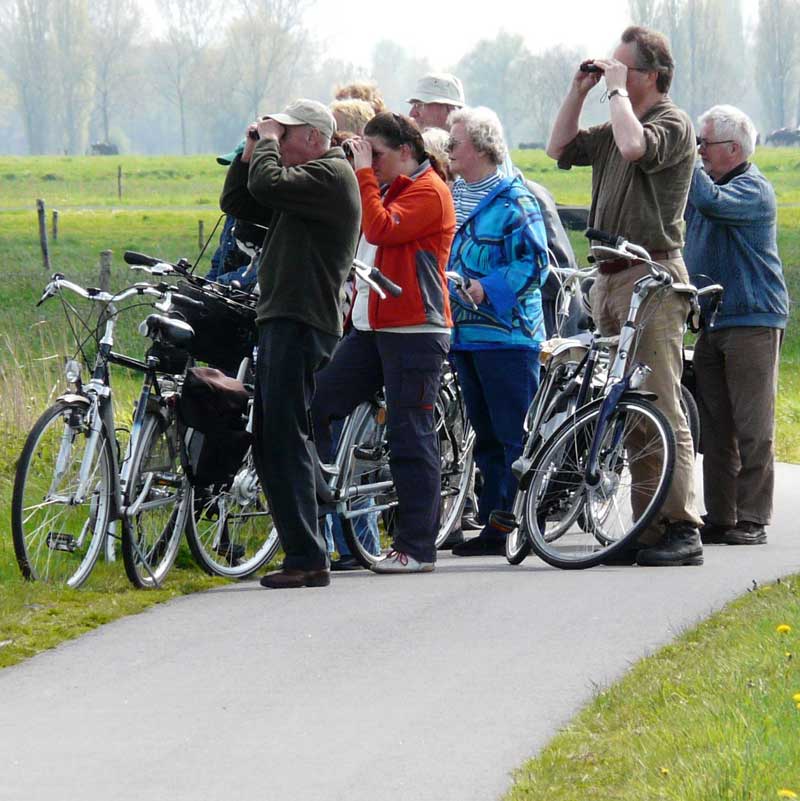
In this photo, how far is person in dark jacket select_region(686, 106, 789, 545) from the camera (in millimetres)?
9180

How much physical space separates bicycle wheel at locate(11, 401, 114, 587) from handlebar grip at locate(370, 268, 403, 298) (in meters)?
1.31

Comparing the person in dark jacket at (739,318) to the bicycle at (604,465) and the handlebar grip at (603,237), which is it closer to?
the bicycle at (604,465)

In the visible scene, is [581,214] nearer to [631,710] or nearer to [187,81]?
[631,710]

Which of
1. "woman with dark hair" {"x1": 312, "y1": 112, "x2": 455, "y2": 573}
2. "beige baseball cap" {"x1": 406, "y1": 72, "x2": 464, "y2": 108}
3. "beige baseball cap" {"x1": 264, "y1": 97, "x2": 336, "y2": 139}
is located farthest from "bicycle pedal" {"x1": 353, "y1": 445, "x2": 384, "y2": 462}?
"beige baseball cap" {"x1": 406, "y1": 72, "x2": 464, "y2": 108}

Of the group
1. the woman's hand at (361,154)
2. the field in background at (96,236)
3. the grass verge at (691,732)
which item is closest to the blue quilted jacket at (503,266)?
→ the woman's hand at (361,154)

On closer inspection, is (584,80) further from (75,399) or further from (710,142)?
(75,399)

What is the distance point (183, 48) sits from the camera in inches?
6230

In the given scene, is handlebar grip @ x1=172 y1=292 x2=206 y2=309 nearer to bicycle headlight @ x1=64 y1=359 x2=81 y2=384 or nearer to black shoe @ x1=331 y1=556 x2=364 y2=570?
bicycle headlight @ x1=64 y1=359 x2=81 y2=384

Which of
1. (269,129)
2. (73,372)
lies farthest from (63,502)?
(269,129)

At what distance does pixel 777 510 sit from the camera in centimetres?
1055

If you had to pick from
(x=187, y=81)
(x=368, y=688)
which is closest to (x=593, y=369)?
(x=368, y=688)

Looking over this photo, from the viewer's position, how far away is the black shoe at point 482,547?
8891 mm

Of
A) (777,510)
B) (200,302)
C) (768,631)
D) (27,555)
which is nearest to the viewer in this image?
(768,631)

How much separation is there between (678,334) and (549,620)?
2.05m
